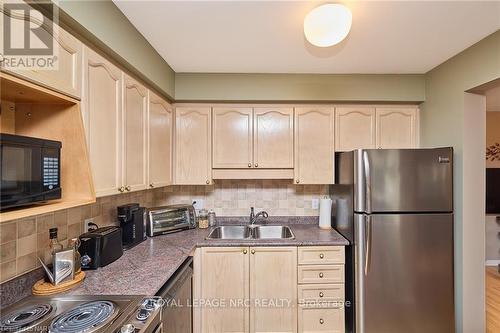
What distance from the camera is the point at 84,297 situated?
45.4 inches

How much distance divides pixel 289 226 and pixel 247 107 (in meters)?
1.30

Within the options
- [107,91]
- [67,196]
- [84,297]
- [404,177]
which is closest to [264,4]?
[107,91]

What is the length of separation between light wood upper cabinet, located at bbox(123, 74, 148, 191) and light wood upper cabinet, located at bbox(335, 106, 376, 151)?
69.2 inches

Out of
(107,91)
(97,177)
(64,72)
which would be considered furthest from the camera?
(107,91)

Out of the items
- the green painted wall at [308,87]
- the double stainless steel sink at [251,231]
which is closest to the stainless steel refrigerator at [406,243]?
the green painted wall at [308,87]

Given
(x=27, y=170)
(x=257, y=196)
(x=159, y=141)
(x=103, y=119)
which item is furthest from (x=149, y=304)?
(x=257, y=196)

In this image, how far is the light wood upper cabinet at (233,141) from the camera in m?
2.42

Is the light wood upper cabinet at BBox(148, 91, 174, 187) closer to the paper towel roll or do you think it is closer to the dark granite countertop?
the dark granite countertop

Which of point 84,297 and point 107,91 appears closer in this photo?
point 84,297

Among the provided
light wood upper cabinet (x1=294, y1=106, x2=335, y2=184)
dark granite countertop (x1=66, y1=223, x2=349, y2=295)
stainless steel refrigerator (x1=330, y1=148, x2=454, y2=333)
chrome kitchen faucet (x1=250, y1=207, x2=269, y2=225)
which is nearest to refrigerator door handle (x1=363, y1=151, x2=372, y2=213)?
stainless steel refrigerator (x1=330, y1=148, x2=454, y2=333)

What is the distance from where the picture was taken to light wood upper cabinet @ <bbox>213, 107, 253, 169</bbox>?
2.42 meters

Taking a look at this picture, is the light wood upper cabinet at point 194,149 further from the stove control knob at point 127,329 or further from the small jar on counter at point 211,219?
the stove control knob at point 127,329

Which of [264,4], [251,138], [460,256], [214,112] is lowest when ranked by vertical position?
[460,256]

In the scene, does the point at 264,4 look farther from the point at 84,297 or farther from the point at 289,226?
the point at 289,226
